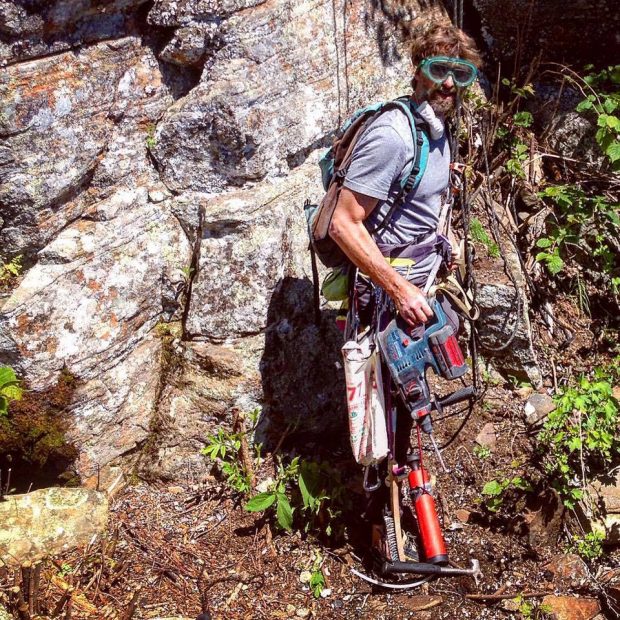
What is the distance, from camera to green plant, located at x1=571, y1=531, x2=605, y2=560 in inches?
162

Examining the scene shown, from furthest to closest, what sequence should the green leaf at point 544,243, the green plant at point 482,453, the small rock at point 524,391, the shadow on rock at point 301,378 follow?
the green leaf at point 544,243 → the small rock at point 524,391 → the green plant at point 482,453 → the shadow on rock at point 301,378

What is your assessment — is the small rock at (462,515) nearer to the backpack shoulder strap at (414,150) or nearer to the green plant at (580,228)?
the green plant at (580,228)

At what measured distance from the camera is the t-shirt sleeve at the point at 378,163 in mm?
3207

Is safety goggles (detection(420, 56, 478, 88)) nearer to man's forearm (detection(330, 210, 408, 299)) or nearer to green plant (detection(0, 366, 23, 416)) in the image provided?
man's forearm (detection(330, 210, 408, 299))

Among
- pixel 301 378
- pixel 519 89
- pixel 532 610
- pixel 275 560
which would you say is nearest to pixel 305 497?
pixel 275 560

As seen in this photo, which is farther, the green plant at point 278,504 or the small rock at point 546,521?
the small rock at point 546,521

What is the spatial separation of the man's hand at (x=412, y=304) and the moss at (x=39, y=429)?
75.1 inches

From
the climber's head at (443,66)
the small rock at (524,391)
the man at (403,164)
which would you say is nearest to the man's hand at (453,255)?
the man at (403,164)

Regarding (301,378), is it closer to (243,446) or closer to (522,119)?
(243,446)

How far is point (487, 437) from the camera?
4754 millimetres

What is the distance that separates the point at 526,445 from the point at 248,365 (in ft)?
6.12

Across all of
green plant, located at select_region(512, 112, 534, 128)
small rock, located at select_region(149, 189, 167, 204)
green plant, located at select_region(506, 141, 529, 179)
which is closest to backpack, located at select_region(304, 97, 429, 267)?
small rock, located at select_region(149, 189, 167, 204)

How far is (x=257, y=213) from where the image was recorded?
4.33 m

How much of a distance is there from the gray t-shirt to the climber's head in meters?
0.17
